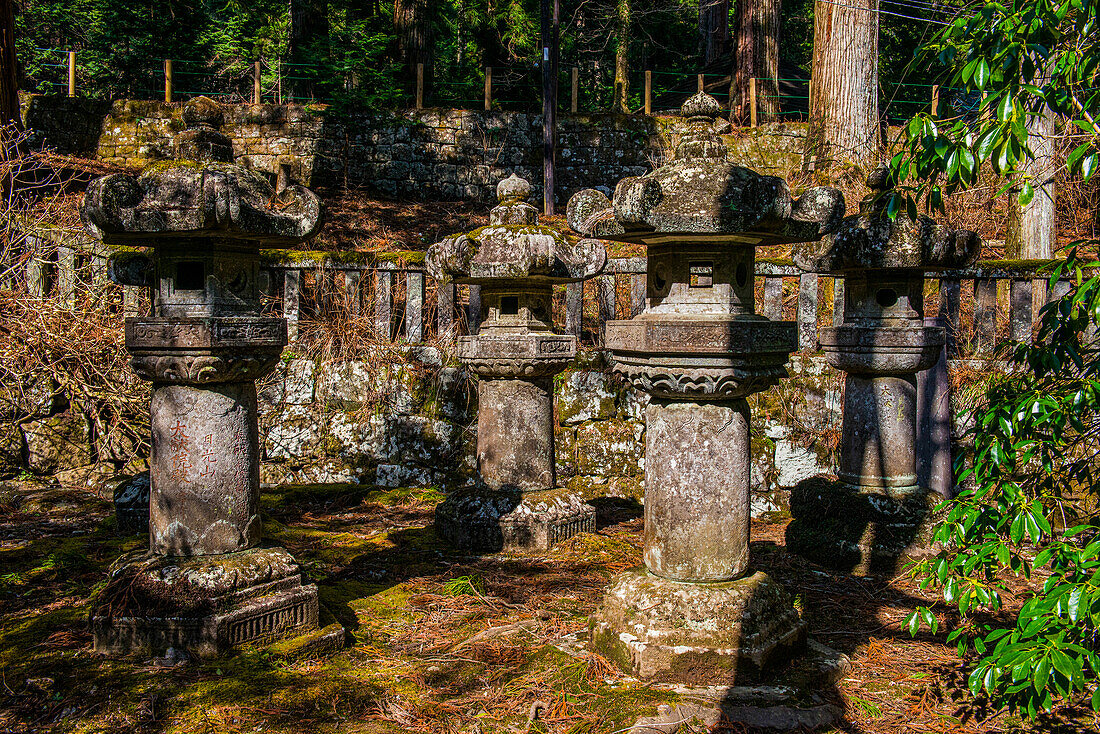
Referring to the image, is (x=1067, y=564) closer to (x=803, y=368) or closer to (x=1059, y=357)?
(x=1059, y=357)

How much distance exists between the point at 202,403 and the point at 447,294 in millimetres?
3666

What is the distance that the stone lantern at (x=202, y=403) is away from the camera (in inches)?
134

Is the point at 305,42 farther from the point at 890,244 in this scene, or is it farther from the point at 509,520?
the point at 890,244

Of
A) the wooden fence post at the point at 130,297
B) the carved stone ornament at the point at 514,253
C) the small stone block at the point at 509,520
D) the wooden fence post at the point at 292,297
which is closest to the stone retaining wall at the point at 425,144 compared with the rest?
the wooden fence post at the point at 130,297

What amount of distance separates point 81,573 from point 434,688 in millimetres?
2744

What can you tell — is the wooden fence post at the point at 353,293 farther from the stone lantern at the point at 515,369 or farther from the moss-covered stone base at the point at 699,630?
the moss-covered stone base at the point at 699,630

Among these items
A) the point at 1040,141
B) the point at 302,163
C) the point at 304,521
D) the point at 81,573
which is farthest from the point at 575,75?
the point at 81,573

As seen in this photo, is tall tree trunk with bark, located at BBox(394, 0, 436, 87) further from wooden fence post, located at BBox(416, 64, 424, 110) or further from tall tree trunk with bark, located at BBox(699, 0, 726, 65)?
tall tree trunk with bark, located at BBox(699, 0, 726, 65)

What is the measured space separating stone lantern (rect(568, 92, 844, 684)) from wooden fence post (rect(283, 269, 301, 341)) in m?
4.23

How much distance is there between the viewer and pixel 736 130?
15125mm

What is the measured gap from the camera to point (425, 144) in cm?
1536

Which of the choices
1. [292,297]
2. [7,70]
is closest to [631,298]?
[292,297]

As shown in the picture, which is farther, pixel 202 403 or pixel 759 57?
pixel 759 57

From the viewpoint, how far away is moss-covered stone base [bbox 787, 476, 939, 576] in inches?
189
